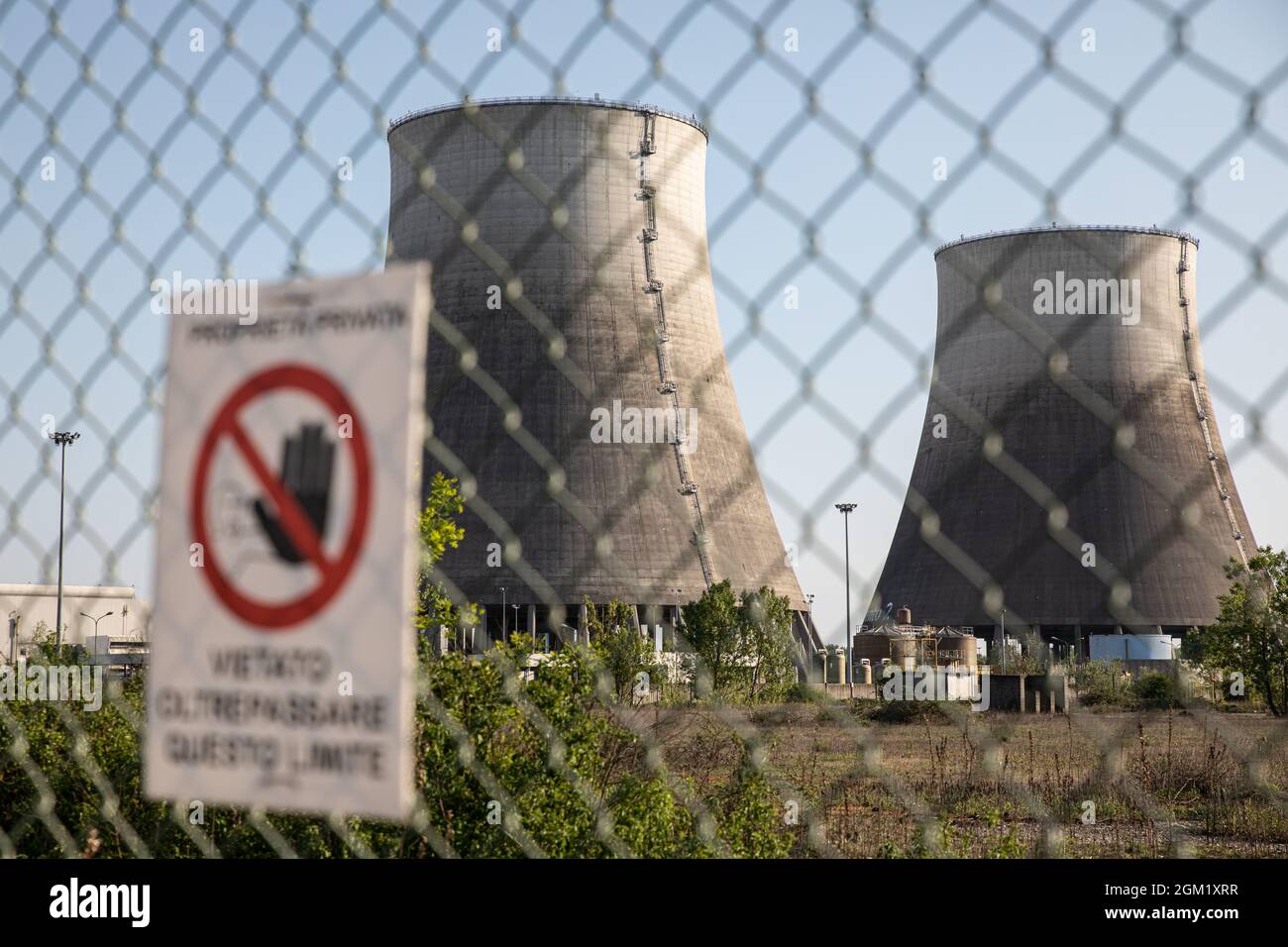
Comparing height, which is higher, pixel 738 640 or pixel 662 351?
pixel 662 351

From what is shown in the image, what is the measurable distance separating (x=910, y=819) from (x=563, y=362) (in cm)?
806

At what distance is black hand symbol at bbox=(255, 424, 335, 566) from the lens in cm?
129

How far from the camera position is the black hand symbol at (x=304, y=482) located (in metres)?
1.29

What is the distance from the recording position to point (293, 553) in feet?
4.30

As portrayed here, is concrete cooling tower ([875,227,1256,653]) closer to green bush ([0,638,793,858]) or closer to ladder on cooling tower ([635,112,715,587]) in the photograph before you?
ladder on cooling tower ([635,112,715,587])

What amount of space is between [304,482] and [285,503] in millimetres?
40

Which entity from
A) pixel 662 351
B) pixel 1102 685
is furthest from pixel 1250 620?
pixel 662 351

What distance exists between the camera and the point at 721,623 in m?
22.0

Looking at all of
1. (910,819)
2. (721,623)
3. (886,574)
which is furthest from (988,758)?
(886,574)

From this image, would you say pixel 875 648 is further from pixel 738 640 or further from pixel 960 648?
pixel 738 640

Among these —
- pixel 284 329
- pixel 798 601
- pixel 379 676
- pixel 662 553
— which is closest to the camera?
pixel 379 676

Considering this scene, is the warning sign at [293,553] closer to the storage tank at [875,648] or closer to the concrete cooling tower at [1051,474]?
the concrete cooling tower at [1051,474]
